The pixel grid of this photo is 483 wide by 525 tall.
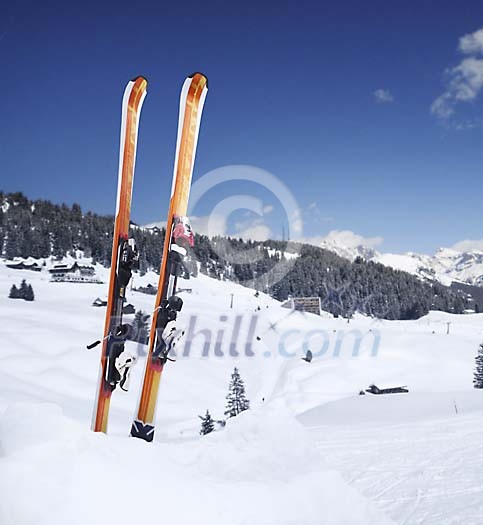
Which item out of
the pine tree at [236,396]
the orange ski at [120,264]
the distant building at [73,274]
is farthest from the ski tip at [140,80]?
the distant building at [73,274]

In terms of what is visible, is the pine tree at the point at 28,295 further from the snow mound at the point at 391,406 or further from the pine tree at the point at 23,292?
the snow mound at the point at 391,406

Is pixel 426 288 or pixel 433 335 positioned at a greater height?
pixel 426 288

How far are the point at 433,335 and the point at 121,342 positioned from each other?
46.0 metres

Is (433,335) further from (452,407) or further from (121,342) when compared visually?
(121,342)

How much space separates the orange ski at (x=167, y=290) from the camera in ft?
18.7

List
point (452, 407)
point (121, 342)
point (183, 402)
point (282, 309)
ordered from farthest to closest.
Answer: point (282, 309), point (183, 402), point (452, 407), point (121, 342)

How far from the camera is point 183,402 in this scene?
2364 centimetres

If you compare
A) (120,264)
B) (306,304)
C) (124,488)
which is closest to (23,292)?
(306,304)

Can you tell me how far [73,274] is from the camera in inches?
2281

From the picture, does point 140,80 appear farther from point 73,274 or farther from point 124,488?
point 73,274

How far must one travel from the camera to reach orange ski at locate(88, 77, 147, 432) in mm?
5543

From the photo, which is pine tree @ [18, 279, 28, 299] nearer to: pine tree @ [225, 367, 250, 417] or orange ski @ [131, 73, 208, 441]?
pine tree @ [225, 367, 250, 417]

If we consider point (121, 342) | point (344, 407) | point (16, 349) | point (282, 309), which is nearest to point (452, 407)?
point (344, 407)

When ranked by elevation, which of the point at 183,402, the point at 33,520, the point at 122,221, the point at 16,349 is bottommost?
the point at 183,402
